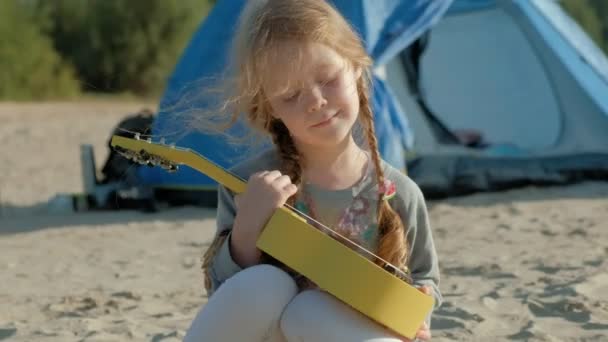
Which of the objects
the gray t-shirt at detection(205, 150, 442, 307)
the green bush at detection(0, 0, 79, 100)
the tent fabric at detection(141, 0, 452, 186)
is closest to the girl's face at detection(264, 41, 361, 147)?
the gray t-shirt at detection(205, 150, 442, 307)

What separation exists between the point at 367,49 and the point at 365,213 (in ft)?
9.24

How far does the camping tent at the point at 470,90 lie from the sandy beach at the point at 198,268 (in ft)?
1.09

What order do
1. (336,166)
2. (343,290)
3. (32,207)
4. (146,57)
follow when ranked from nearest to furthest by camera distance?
1. (343,290)
2. (336,166)
3. (32,207)
4. (146,57)

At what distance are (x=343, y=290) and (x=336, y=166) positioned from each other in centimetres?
30

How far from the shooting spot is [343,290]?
1801 millimetres

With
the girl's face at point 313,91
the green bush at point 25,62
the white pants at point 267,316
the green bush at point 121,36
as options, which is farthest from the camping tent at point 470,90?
the green bush at point 121,36

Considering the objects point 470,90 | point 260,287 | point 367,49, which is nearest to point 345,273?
point 260,287

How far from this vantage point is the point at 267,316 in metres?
1.83

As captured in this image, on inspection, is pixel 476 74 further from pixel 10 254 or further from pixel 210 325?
pixel 210 325

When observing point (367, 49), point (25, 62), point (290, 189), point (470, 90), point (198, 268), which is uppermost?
point (290, 189)

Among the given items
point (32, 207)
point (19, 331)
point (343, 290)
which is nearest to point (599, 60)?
point (32, 207)

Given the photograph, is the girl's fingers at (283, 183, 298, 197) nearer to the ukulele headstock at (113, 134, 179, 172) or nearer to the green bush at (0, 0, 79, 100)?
the ukulele headstock at (113, 134, 179, 172)

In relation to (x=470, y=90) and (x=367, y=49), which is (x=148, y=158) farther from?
(x=470, y=90)

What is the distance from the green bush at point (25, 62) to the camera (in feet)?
56.6
